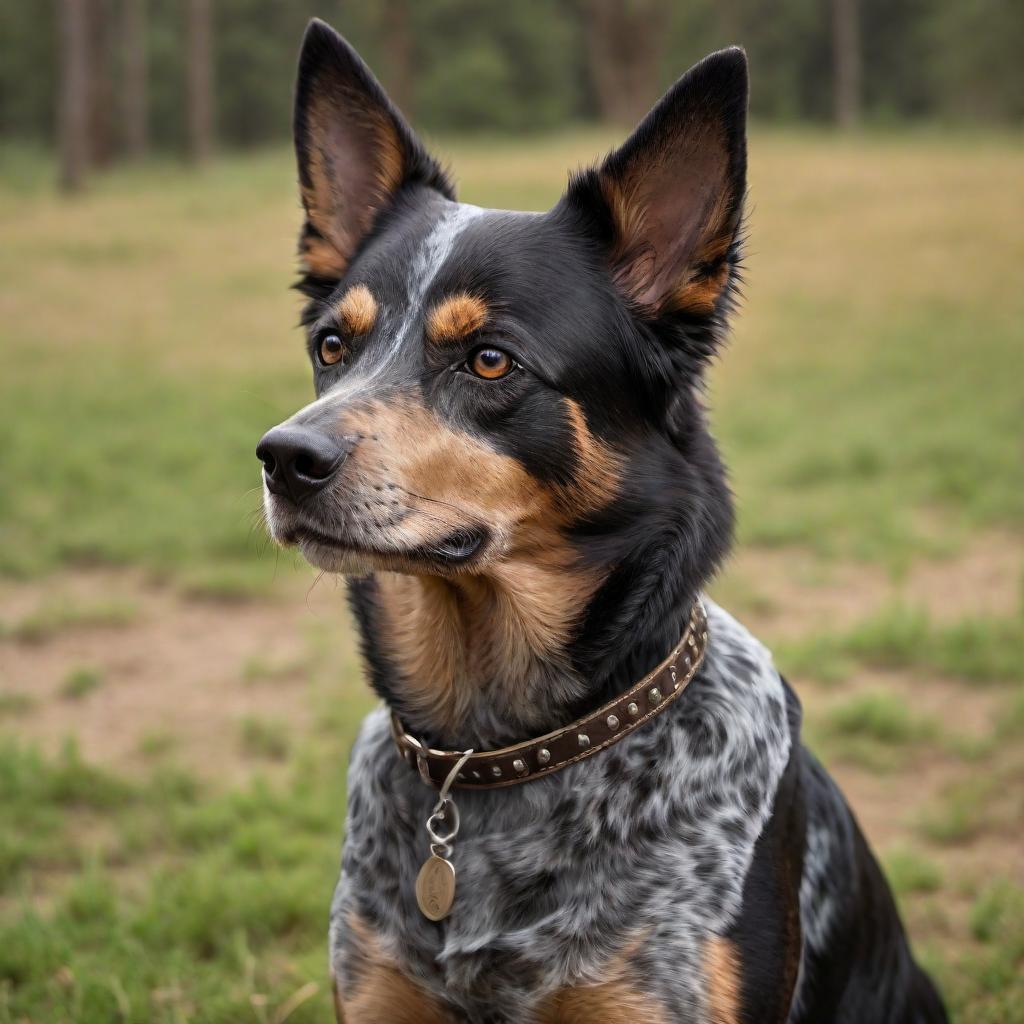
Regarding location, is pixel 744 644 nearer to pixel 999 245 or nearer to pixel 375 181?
pixel 375 181

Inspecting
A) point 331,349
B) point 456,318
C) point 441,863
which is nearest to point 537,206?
point 331,349

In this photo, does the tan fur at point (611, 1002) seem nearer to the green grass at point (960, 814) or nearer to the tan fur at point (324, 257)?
the tan fur at point (324, 257)

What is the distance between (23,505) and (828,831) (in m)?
6.97

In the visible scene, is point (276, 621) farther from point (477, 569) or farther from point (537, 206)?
point (537, 206)

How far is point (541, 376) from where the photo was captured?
283cm

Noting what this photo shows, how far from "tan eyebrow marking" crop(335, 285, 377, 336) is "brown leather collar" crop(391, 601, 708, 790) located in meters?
1.05

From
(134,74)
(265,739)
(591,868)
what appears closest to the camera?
(591,868)

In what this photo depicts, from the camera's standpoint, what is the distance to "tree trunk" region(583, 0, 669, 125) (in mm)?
36562

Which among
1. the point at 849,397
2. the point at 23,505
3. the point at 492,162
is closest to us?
the point at 23,505

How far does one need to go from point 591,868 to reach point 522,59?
175 ft

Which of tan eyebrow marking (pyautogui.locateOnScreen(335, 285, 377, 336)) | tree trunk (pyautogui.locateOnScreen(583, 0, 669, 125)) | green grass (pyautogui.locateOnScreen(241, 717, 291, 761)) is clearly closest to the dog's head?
tan eyebrow marking (pyautogui.locateOnScreen(335, 285, 377, 336))

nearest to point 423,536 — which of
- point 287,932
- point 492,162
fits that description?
point 287,932

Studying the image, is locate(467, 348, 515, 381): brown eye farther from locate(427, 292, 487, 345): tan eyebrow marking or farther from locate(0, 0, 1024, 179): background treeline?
locate(0, 0, 1024, 179): background treeline

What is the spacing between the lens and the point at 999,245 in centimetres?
1667
